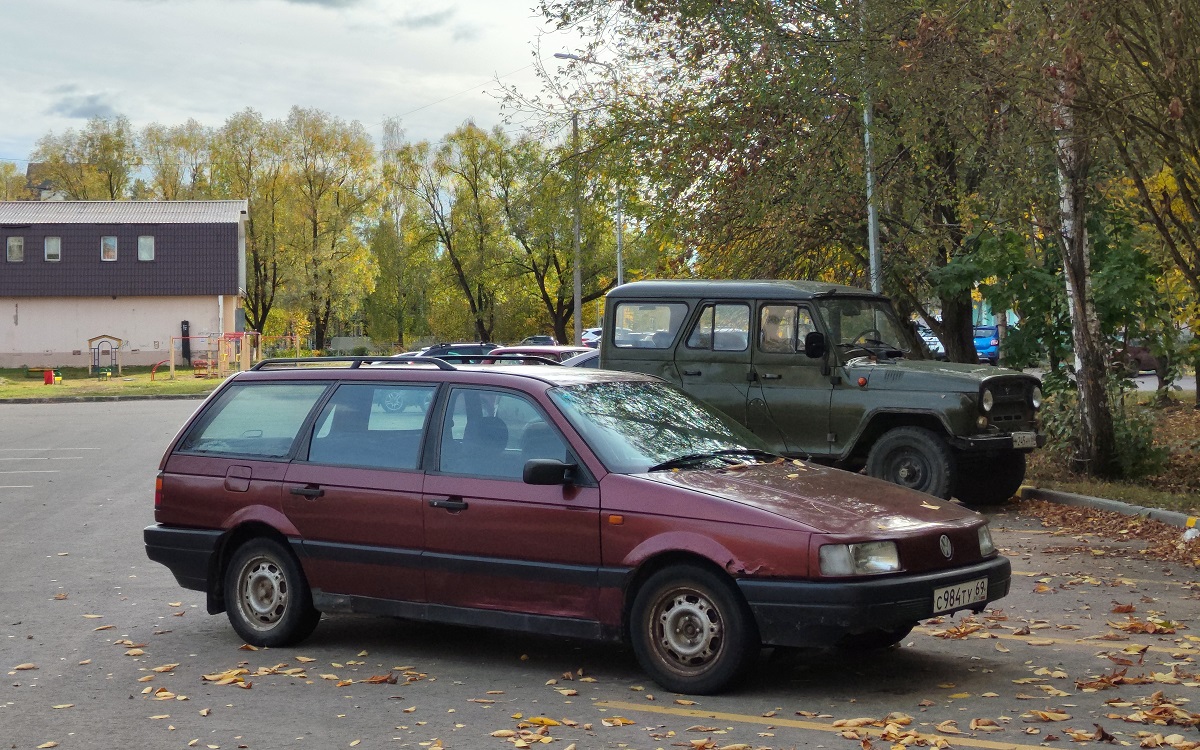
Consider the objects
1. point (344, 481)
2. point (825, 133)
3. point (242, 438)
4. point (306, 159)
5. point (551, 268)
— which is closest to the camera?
point (344, 481)

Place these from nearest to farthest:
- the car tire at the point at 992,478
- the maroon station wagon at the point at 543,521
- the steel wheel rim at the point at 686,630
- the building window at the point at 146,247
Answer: the maroon station wagon at the point at 543,521 < the steel wheel rim at the point at 686,630 < the car tire at the point at 992,478 < the building window at the point at 146,247

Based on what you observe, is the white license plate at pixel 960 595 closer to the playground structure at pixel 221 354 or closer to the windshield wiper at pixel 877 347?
the windshield wiper at pixel 877 347

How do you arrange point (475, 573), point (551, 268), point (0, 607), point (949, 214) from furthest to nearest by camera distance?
point (551, 268)
point (949, 214)
point (0, 607)
point (475, 573)

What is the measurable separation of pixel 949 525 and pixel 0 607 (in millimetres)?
6321

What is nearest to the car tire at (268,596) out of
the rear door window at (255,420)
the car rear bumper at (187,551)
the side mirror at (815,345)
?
the car rear bumper at (187,551)

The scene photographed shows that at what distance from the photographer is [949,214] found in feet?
66.3

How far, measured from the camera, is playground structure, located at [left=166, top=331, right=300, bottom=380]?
2036 inches

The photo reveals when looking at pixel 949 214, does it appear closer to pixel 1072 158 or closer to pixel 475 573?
pixel 1072 158

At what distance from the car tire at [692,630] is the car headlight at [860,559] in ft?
1.51


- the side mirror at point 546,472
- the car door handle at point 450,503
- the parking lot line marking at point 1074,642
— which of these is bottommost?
the parking lot line marking at point 1074,642

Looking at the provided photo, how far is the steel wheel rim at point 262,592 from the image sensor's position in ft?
25.2

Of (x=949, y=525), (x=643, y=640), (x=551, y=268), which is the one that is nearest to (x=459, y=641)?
(x=643, y=640)

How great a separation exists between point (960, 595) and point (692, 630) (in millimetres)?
1269

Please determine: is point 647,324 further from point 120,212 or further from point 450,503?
point 120,212
